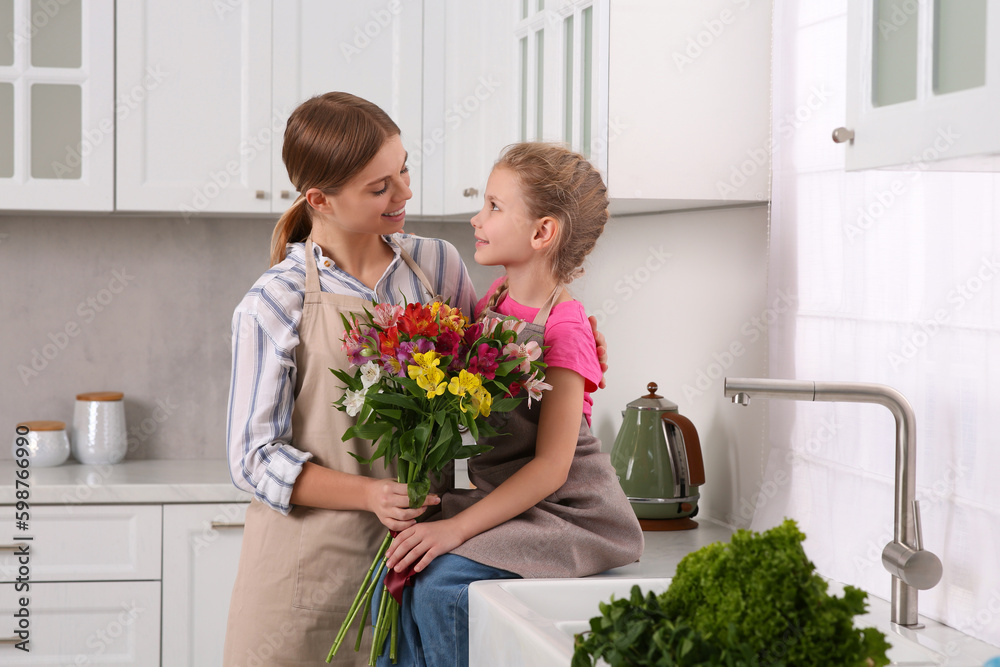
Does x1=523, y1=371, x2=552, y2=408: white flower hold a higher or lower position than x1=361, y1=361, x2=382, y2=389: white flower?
lower

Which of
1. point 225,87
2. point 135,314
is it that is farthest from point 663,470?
point 135,314

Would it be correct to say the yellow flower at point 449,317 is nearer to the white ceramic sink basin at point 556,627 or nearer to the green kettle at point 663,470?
the white ceramic sink basin at point 556,627

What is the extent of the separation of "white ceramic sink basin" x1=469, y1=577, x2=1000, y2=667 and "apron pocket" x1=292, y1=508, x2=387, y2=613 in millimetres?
221

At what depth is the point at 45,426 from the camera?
2523 mm

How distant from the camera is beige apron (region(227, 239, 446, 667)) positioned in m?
1.28

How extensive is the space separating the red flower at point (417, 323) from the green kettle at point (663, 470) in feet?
2.71

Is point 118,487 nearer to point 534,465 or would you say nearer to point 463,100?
point 463,100

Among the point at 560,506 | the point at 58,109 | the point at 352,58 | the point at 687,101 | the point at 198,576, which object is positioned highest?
the point at 352,58

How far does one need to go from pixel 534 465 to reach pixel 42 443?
5.83ft

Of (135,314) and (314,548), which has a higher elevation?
(135,314)

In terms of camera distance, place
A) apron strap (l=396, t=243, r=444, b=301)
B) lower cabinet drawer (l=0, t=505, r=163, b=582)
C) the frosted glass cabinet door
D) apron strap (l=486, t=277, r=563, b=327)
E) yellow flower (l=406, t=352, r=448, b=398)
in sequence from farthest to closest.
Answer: the frosted glass cabinet door → lower cabinet drawer (l=0, t=505, r=163, b=582) → apron strap (l=396, t=243, r=444, b=301) → apron strap (l=486, t=277, r=563, b=327) → yellow flower (l=406, t=352, r=448, b=398)

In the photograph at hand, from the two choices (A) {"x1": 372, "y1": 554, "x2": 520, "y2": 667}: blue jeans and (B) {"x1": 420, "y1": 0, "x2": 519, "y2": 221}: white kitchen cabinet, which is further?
(B) {"x1": 420, "y1": 0, "x2": 519, "y2": 221}: white kitchen cabinet

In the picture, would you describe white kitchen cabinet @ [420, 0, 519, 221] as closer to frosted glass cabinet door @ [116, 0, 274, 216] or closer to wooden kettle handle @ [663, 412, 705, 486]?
frosted glass cabinet door @ [116, 0, 274, 216]

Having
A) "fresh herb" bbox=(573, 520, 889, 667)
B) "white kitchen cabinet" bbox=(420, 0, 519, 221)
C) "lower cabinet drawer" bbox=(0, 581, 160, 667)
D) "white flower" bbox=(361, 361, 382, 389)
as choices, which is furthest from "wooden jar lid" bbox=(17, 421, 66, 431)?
"fresh herb" bbox=(573, 520, 889, 667)
